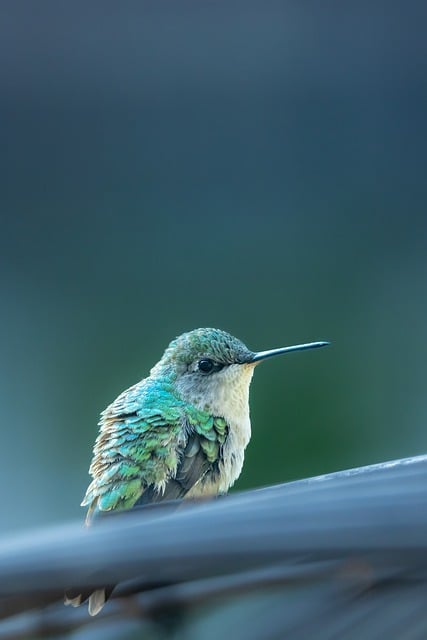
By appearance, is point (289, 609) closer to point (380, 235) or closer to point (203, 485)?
point (203, 485)

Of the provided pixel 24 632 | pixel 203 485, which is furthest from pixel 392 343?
pixel 24 632

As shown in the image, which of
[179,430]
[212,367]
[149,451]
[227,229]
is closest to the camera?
[149,451]

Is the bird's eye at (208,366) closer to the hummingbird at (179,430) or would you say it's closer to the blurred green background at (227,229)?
the hummingbird at (179,430)

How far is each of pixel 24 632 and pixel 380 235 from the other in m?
3.66

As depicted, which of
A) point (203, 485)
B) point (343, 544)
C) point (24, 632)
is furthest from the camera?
point (203, 485)

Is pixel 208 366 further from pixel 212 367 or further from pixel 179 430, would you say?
pixel 179 430

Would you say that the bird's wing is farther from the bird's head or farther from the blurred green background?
the blurred green background

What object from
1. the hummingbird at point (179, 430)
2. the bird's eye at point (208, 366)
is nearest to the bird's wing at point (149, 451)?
the hummingbird at point (179, 430)

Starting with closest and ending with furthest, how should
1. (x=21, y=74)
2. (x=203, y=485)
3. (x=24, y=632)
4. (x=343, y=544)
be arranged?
1. (x=343, y=544)
2. (x=24, y=632)
3. (x=203, y=485)
4. (x=21, y=74)

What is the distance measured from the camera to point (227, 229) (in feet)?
13.6

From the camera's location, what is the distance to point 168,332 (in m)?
4.04

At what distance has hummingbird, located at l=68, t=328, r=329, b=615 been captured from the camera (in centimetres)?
174

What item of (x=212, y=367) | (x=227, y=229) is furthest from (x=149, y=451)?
(x=227, y=229)

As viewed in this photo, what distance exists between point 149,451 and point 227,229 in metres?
2.47
